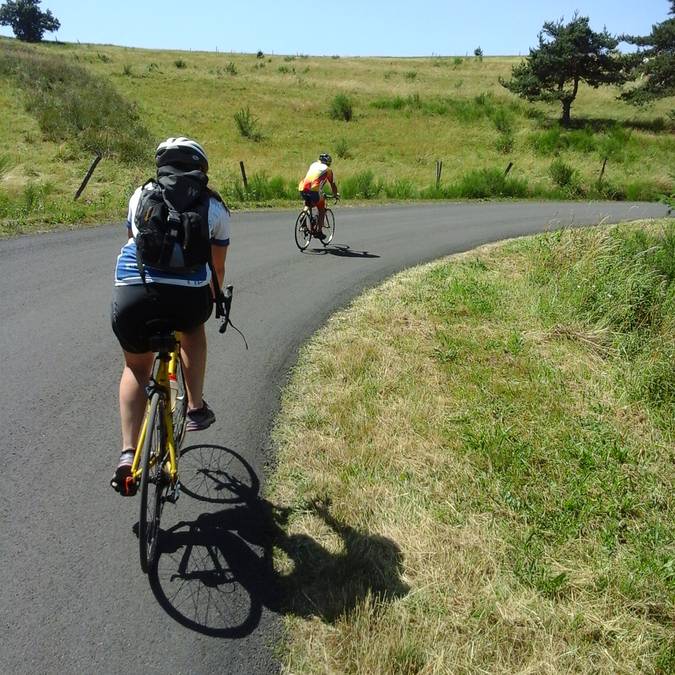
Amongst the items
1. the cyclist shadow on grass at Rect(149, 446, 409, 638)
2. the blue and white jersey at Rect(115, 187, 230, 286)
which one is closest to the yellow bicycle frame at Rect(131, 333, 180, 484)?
the blue and white jersey at Rect(115, 187, 230, 286)

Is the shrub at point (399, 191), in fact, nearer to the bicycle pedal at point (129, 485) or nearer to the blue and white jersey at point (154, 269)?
the blue and white jersey at point (154, 269)

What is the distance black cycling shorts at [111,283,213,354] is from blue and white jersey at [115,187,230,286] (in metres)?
0.03

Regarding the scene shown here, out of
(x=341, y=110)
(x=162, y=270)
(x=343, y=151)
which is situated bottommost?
(x=343, y=151)

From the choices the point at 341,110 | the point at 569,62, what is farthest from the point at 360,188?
the point at 569,62

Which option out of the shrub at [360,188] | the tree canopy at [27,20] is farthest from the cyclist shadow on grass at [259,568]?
the tree canopy at [27,20]

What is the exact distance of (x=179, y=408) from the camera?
12.6ft

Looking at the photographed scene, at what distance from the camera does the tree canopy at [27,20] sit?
8031cm

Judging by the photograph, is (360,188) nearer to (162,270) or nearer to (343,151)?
(343,151)

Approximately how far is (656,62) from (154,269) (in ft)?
149

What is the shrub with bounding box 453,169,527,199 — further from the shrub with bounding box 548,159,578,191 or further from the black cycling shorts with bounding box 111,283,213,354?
the black cycling shorts with bounding box 111,283,213,354

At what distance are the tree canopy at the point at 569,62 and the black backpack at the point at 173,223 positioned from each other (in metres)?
43.1

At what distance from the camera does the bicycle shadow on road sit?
38.4 ft

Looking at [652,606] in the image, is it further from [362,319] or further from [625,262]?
[625,262]

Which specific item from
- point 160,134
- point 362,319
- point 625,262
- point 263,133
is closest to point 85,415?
point 362,319
